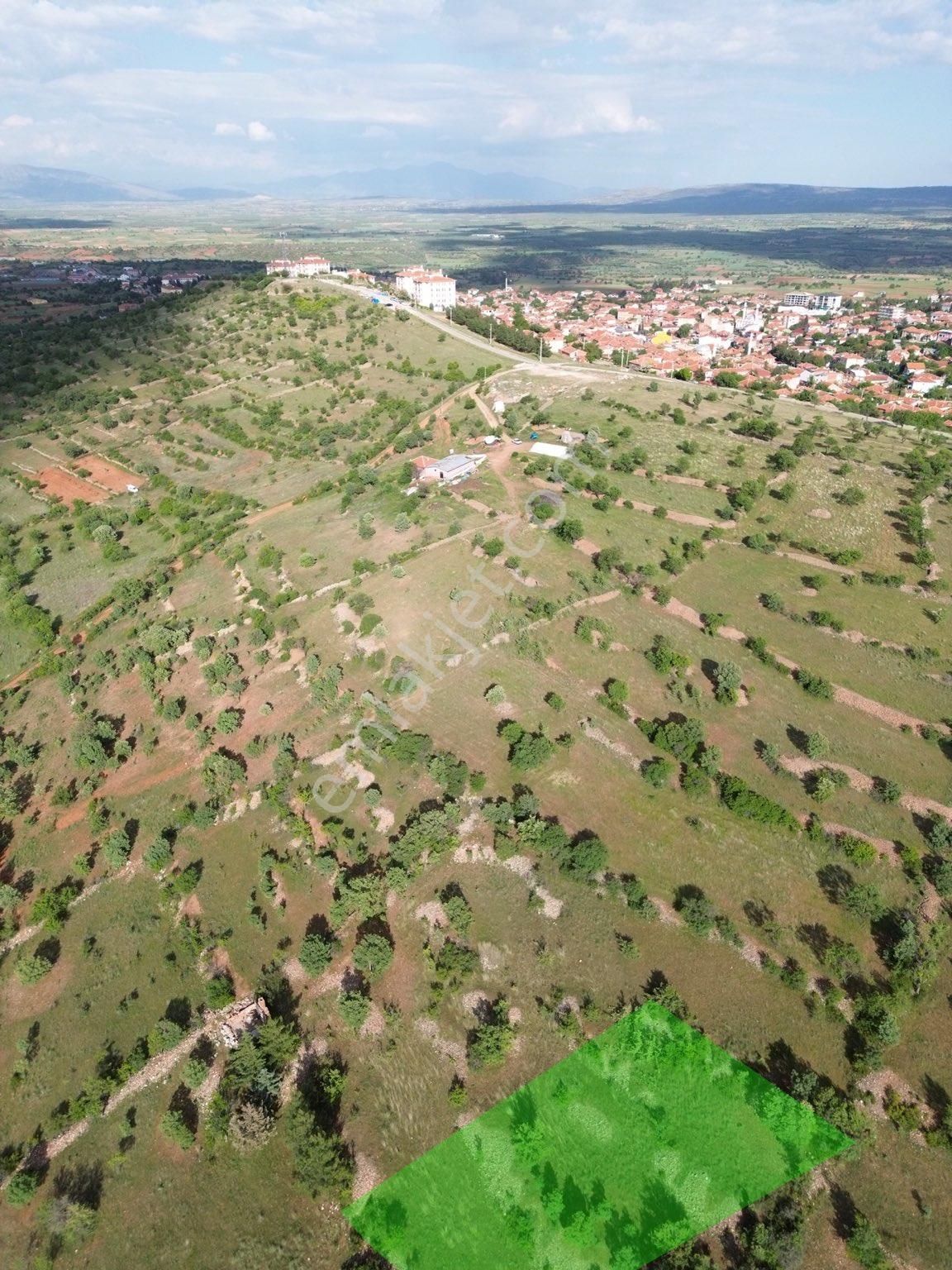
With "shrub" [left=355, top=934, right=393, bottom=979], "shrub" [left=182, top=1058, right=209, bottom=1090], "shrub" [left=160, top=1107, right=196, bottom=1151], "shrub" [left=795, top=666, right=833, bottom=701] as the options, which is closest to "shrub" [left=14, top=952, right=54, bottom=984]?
"shrub" [left=182, top=1058, right=209, bottom=1090]

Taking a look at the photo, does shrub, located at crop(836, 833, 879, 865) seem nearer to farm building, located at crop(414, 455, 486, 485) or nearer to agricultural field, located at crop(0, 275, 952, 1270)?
agricultural field, located at crop(0, 275, 952, 1270)

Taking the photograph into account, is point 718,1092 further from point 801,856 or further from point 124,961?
point 124,961

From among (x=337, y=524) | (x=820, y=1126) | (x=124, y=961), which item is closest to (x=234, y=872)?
(x=124, y=961)

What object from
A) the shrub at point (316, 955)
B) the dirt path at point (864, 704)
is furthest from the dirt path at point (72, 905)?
the dirt path at point (864, 704)

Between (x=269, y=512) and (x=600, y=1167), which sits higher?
(x=269, y=512)

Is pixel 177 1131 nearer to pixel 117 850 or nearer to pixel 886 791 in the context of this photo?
pixel 117 850

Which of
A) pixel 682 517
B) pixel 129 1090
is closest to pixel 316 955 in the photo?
pixel 129 1090
